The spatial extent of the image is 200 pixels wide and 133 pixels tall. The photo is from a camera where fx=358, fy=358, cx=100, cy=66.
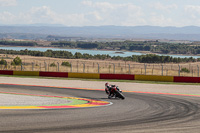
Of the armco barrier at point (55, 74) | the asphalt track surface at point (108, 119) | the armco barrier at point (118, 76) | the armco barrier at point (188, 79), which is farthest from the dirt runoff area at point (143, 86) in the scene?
the asphalt track surface at point (108, 119)

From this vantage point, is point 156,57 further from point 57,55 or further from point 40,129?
point 40,129

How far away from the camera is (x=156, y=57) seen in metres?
83.4

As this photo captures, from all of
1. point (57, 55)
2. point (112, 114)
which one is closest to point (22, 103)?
point (112, 114)

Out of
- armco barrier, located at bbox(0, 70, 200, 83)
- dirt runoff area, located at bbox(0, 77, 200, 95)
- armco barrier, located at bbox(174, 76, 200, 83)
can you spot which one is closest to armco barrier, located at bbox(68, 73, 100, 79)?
armco barrier, located at bbox(0, 70, 200, 83)

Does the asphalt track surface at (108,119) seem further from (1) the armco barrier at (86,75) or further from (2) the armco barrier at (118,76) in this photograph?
(1) the armco barrier at (86,75)

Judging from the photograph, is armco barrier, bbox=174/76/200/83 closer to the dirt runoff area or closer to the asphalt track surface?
the dirt runoff area

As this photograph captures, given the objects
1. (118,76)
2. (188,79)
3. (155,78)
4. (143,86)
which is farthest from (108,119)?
(118,76)

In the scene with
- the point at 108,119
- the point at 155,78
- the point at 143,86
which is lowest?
the point at 143,86

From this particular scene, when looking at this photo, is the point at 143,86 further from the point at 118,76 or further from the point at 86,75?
the point at 86,75

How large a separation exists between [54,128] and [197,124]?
487cm

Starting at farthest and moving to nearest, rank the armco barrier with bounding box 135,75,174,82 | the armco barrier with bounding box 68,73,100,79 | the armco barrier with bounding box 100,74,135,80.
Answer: the armco barrier with bounding box 68,73,100,79 → the armco barrier with bounding box 100,74,135,80 → the armco barrier with bounding box 135,75,174,82

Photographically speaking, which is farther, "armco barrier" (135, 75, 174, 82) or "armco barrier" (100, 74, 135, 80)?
"armco barrier" (100, 74, 135, 80)

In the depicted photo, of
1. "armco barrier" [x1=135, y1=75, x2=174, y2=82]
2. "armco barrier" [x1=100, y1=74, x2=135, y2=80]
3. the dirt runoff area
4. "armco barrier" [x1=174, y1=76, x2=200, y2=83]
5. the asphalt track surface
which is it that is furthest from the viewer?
"armco barrier" [x1=100, y1=74, x2=135, y2=80]

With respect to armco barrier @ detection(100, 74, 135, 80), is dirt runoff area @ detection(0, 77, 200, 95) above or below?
below
